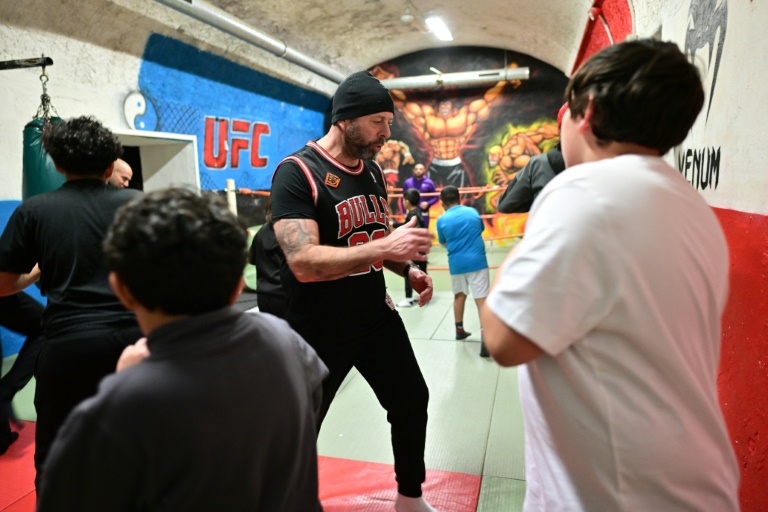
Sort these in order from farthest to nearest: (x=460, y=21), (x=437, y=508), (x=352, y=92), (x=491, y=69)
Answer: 1. (x=491, y=69)
2. (x=460, y=21)
3. (x=437, y=508)
4. (x=352, y=92)

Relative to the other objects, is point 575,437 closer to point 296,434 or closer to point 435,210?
point 296,434

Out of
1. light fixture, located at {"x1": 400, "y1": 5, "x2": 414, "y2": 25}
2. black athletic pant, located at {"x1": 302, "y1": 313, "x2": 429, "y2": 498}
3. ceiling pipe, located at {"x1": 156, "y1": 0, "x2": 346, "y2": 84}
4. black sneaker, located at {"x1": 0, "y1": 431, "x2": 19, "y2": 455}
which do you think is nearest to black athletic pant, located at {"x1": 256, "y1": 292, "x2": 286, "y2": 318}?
black athletic pant, located at {"x1": 302, "y1": 313, "x2": 429, "y2": 498}

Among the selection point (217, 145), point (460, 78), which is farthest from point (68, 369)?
point (460, 78)

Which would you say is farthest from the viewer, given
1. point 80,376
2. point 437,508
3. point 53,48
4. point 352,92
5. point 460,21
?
point 460,21

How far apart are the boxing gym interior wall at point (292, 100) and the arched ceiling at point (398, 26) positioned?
40 cm

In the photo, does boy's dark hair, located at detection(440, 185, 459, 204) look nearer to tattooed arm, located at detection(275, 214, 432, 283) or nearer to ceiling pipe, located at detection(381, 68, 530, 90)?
tattooed arm, located at detection(275, 214, 432, 283)

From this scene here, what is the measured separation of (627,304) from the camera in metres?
0.83

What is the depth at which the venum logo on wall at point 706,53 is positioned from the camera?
1.90 metres

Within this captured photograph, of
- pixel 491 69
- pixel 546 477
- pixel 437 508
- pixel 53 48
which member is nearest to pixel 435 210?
pixel 491 69

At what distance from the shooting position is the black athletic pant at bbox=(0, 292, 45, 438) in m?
2.97

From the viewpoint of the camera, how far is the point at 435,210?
11.8m

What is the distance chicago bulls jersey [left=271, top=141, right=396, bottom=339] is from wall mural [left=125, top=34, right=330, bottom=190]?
16.3 ft

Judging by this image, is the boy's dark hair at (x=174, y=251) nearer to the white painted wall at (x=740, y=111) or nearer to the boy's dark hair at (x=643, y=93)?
the boy's dark hair at (x=643, y=93)

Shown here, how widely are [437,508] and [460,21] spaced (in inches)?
370
